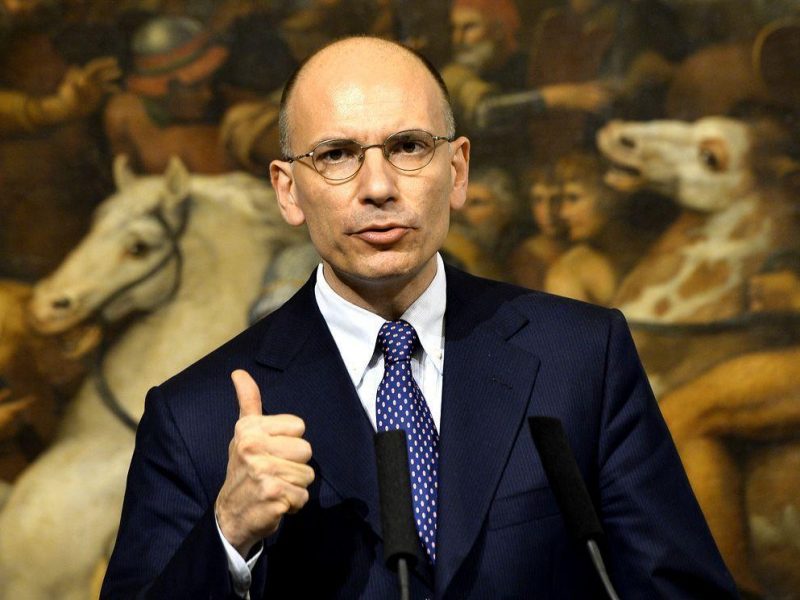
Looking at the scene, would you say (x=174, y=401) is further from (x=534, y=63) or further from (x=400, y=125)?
(x=534, y=63)

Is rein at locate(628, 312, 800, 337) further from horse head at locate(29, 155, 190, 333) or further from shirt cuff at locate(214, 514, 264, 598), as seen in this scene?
shirt cuff at locate(214, 514, 264, 598)

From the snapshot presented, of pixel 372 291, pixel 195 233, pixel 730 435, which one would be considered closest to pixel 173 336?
pixel 195 233

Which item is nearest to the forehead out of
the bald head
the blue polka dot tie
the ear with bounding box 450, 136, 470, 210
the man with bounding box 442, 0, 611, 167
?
the bald head

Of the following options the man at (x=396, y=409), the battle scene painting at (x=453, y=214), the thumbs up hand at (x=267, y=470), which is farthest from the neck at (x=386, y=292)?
the battle scene painting at (x=453, y=214)

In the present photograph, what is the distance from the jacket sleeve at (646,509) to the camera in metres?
2.01

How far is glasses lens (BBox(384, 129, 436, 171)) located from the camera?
219 centimetres

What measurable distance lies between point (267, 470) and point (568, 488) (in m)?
0.43

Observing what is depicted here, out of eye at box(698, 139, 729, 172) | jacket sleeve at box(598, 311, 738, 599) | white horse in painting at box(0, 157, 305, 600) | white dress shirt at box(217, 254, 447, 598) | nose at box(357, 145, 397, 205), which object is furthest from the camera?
eye at box(698, 139, 729, 172)

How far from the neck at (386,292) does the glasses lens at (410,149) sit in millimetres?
207

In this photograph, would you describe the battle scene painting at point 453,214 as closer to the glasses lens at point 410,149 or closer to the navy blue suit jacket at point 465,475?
the navy blue suit jacket at point 465,475

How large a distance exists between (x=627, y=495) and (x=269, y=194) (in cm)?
290

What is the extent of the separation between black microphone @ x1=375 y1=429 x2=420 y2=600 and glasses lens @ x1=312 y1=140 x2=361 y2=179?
730mm

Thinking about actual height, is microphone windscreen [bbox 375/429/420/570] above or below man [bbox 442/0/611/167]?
above

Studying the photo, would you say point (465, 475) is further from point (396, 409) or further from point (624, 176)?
point (624, 176)
